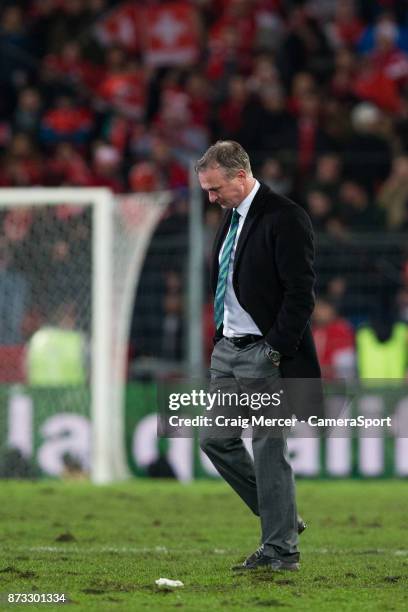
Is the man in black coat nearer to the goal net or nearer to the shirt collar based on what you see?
the shirt collar

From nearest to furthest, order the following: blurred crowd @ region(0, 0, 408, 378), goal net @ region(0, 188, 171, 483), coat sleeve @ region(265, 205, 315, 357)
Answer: coat sleeve @ region(265, 205, 315, 357) → goal net @ region(0, 188, 171, 483) → blurred crowd @ region(0, 0, 408, 378)

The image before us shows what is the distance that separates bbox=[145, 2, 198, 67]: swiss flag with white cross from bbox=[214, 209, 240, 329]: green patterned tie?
13.5 metres

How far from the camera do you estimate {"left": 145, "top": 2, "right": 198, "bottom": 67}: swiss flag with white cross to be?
70.3ft

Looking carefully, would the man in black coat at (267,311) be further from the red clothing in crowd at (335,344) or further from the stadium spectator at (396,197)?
the stadium spectator at (396,197)

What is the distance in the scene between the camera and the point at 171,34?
21.7 meters

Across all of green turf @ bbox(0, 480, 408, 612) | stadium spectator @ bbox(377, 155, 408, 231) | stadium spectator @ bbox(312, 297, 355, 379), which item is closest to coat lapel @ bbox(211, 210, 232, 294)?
green turf @ bbox(0, 480, 408, 612)

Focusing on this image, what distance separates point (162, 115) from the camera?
65.6 ft

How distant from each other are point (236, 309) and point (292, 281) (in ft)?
1.33

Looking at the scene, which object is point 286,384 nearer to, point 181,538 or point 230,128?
point 181,538

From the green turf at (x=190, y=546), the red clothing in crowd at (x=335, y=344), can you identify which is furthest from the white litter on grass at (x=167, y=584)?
the red clothing in crowd at (x=335, y=344)

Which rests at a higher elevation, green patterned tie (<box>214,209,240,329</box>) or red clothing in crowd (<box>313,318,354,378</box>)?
green patterned tie (<box>214,209,240,329</box>)

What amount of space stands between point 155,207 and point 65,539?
20.6 ft

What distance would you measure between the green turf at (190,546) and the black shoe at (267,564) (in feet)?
0.22

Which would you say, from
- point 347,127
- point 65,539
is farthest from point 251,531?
point 347,127
